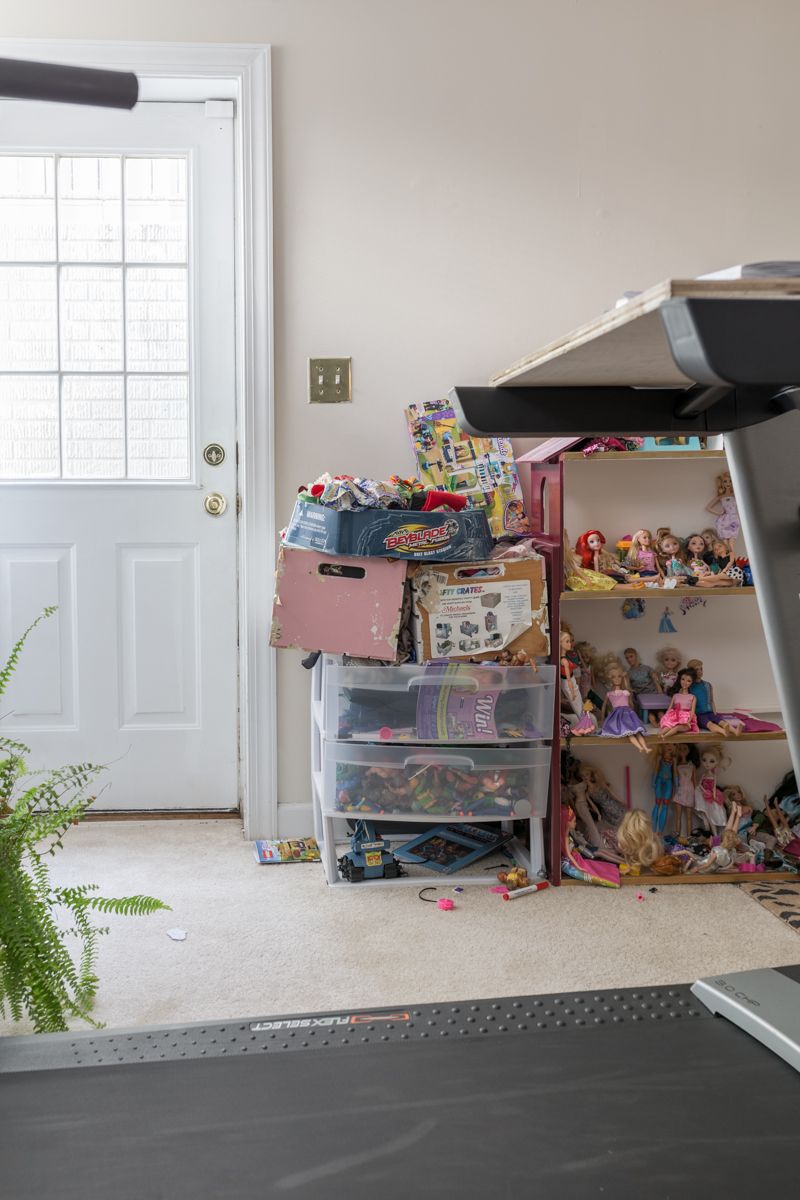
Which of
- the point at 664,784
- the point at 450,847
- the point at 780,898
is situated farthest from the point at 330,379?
the point at 780,898

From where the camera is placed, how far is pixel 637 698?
274 cm

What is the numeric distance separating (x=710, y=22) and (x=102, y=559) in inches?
85.8

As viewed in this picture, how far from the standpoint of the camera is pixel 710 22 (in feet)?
9.23

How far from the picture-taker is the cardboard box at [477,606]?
2.48 m

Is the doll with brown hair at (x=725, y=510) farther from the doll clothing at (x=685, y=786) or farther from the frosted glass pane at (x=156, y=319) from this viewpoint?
the frosted glass pane at (x=156, y=319)

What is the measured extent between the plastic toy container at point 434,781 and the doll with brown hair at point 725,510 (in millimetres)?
811

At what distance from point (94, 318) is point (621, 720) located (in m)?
1.78

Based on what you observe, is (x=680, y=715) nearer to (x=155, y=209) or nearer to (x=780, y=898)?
(x=780, y=898)

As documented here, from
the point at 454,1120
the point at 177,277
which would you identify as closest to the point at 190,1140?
the point at 454,1120

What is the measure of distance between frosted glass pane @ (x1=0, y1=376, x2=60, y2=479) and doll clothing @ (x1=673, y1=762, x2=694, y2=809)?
1903 mm

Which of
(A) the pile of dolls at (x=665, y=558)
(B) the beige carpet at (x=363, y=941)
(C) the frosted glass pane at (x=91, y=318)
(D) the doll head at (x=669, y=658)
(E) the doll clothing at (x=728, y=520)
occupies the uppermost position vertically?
(C) the frosted glass pane at (x=91, y=318)

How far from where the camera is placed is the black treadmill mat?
36.0 inches

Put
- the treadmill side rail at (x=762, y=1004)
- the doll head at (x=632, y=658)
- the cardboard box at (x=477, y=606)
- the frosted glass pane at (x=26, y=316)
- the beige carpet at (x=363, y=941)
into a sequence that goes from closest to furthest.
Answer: the treadmill side rail at (x=762, y=1004), the beige carpet at (x=363, y=941), the cardboard box at (x=477, y=606), the doll head at (x=632, y=658), the frosted glass pane at (x=26, y=316)

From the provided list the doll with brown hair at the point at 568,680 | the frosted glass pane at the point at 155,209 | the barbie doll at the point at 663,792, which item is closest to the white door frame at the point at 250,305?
the frosted glass pane at the point at 155,209
